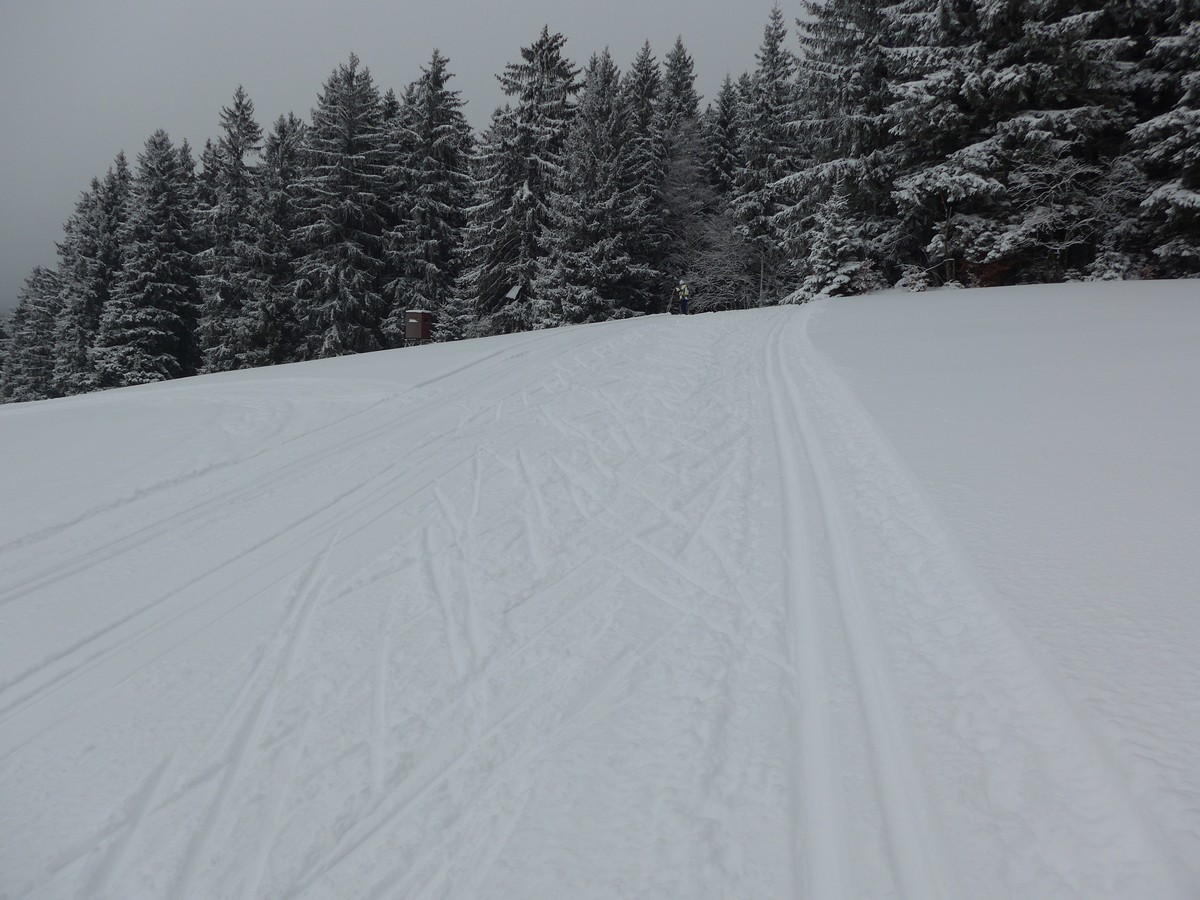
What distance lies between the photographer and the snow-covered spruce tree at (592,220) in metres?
24.9

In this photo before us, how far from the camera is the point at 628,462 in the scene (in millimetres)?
5652

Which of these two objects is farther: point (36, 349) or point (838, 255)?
point (36, 349)

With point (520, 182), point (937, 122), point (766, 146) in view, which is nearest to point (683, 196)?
point (766, 146)

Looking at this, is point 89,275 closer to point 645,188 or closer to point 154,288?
point 154,288

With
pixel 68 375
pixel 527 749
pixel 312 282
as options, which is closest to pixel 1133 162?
pixel 527 749

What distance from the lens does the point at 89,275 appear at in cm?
3425

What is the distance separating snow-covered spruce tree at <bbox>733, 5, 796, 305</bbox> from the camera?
27469 millimetres

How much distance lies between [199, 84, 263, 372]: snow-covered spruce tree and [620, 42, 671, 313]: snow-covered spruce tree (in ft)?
60.6

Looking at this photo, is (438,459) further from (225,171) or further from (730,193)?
(225,171)

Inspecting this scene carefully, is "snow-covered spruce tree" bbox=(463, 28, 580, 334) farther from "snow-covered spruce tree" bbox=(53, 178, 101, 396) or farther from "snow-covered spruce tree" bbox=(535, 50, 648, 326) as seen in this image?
"snow-covered spruce tree" bbox=(53, 178, 101, 396)

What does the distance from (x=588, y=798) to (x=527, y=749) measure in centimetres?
36

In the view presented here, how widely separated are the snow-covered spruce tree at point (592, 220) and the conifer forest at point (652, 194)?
0.12 meters

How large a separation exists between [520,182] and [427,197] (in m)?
6.03

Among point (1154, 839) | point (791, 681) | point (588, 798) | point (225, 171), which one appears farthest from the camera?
point (225, 171)
